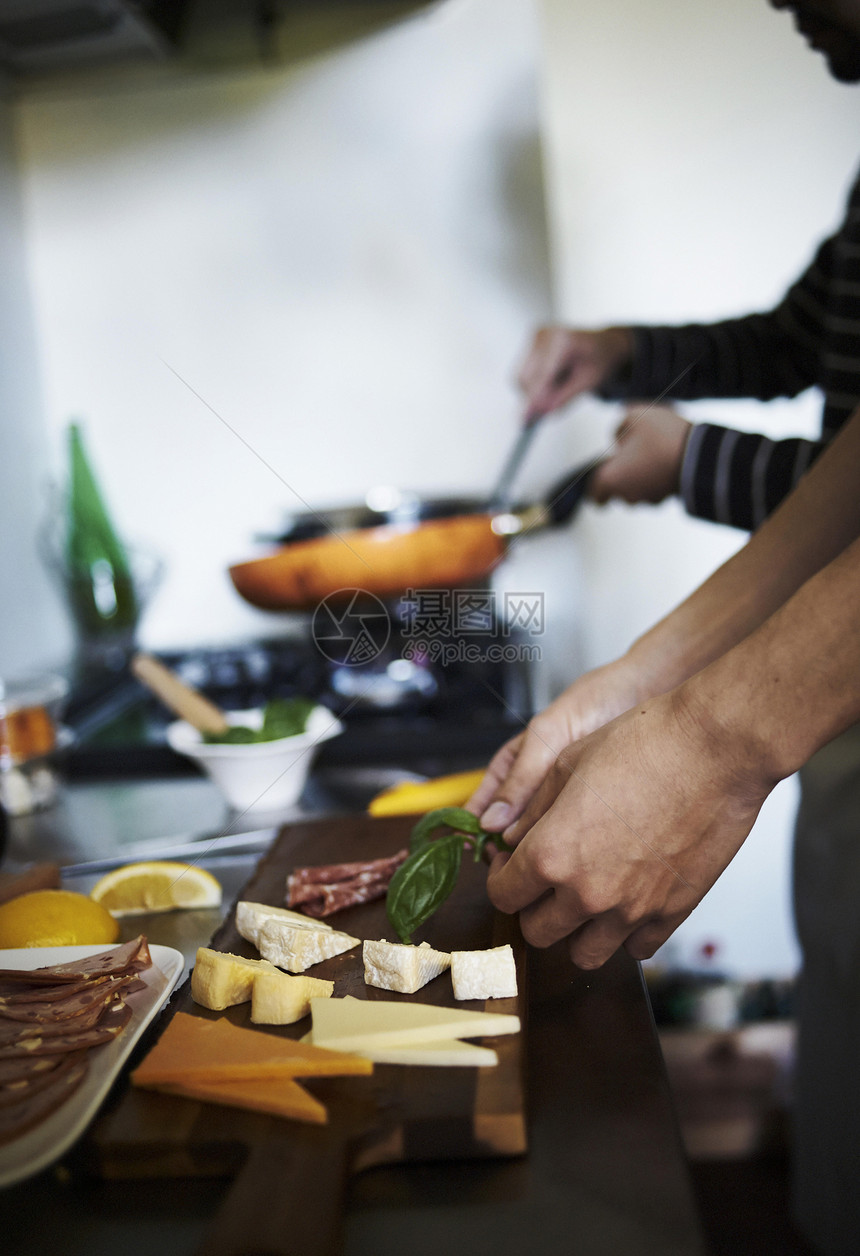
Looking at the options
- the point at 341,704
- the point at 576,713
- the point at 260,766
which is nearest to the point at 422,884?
the point at 576,713

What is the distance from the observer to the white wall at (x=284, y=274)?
1.66 meters

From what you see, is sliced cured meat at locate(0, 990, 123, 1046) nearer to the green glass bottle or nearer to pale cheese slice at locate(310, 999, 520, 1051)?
pale cheese slice at locate(310, 999, 520, 1051)

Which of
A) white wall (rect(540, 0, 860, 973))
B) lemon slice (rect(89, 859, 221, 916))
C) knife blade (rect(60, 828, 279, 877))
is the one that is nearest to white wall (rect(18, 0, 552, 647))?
white wall (rect(540, 0, 860, 973))

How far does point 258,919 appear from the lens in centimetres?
61

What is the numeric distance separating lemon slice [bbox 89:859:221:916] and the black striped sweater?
57cm

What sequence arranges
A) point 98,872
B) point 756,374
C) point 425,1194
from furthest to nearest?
1. point 756,374
2. point 98,872
3. point 425,1194

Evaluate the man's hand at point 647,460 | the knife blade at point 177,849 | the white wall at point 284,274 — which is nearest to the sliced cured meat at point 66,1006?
the knife blade at point 177,849

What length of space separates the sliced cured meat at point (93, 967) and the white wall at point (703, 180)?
0.97 metres

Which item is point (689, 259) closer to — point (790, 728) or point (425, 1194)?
point (790, 728)

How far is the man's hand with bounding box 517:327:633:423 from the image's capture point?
3.93 feet

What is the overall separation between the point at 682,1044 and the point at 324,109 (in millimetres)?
1574

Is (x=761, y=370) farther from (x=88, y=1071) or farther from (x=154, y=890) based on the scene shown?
(x=88, y=1071)

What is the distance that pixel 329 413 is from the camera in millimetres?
1749

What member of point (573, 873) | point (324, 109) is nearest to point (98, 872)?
point (573, 873)
